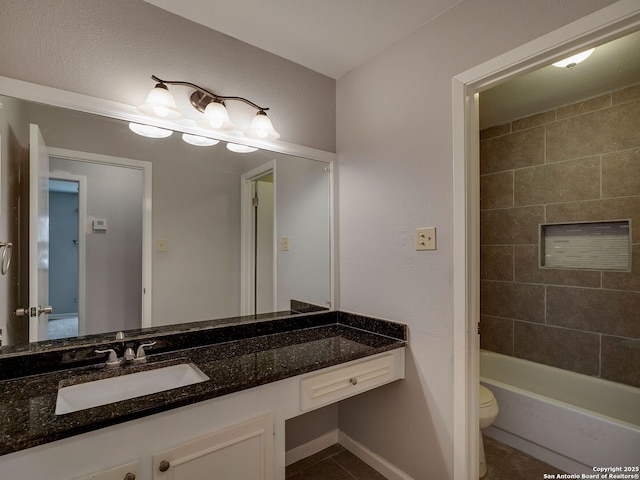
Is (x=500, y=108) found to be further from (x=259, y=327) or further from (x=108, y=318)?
(x=108, y=318)

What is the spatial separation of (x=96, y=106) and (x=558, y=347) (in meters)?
3.06

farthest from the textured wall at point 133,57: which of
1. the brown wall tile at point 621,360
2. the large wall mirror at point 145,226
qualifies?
the brown wall tile at point 621,360

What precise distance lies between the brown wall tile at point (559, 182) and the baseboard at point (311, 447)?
2.13 metres

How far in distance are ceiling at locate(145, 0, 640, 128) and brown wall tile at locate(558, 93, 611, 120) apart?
0.06 m

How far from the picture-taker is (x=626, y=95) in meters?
2.01

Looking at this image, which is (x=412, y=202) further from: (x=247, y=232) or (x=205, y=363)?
(x=205, y=363)

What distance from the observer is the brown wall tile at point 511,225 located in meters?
2.41

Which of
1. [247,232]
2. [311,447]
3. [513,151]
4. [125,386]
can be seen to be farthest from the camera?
[513,151]

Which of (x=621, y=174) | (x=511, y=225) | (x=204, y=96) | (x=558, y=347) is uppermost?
(x=204, y=96)

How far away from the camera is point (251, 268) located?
6.00 feet

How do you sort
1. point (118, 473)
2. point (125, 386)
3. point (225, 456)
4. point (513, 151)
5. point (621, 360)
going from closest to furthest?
point (118, 473) < point (225, 456) < point (125, 386) < point (621, 360) < point (513, 151)

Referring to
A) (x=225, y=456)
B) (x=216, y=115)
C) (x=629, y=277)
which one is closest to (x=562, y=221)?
(x=629, y=277)

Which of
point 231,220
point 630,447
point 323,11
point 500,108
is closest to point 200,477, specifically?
point 231,220

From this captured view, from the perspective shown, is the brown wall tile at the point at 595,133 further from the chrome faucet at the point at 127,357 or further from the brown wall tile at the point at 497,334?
the chrome faucet at the point at 127,357
